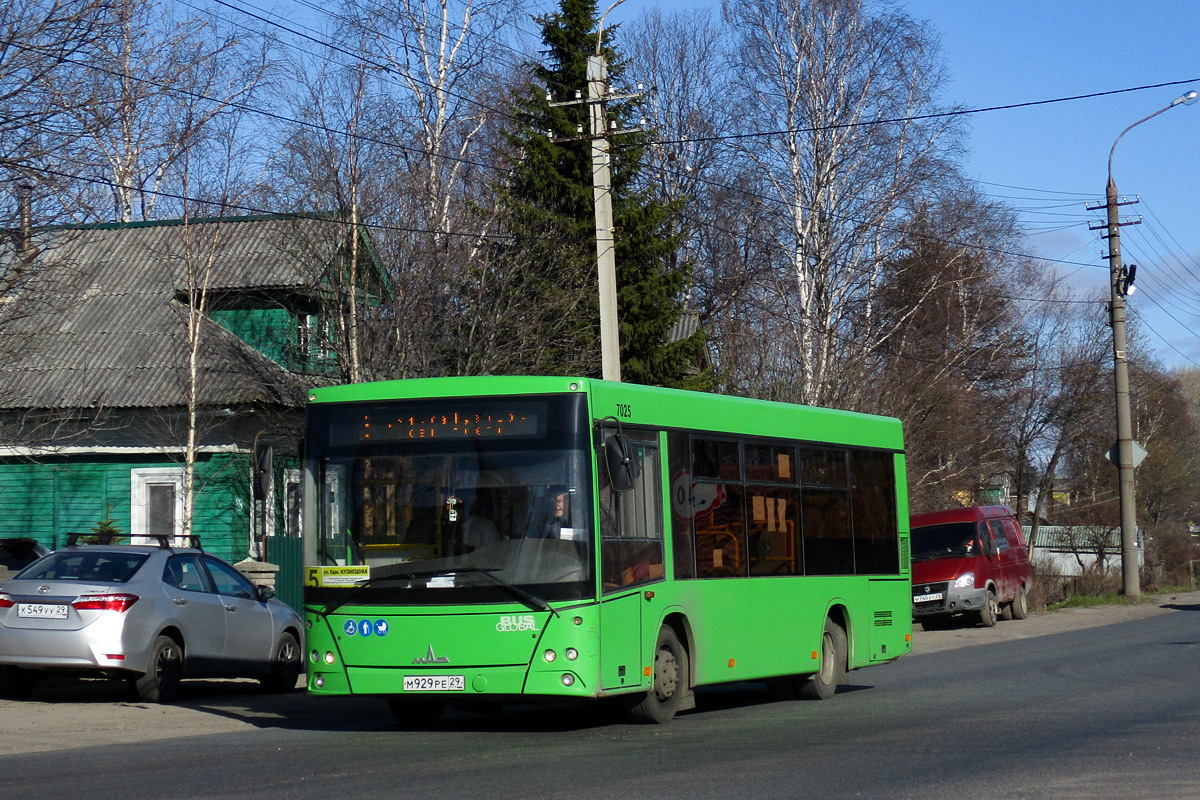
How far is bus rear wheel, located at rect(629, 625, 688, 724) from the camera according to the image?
12.0 m

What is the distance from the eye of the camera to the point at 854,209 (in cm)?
3803

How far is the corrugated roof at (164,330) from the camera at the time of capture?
2538 cm

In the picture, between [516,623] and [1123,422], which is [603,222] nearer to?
[516,623]

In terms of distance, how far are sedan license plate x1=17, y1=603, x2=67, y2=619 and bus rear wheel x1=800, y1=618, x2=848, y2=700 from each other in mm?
7308

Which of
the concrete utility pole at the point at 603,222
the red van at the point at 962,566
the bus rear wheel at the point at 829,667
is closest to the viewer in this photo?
the bus rear wheel at the point at 829,667

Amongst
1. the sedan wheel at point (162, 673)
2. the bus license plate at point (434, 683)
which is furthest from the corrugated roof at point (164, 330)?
the bus license plate at point (434, 683)

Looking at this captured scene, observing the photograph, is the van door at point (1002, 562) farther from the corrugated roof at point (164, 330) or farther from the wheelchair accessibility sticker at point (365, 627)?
the wheelchair accessibility sticker at point (365, 627)

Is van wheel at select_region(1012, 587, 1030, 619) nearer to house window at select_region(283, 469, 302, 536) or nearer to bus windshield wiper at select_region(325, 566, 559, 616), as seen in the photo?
house window at select_region(283, 469, 302, 536)

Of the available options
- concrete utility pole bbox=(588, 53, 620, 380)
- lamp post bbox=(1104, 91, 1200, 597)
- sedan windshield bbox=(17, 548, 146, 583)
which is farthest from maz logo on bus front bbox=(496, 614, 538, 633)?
lamp post bbox=(1104, 91, 1200, 597)

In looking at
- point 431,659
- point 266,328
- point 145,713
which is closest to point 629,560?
point 431,659

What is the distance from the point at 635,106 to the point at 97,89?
16082mm

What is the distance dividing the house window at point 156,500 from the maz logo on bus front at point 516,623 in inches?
679

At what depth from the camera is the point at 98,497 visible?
27250 millimetres

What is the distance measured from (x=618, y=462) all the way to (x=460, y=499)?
1.25m
